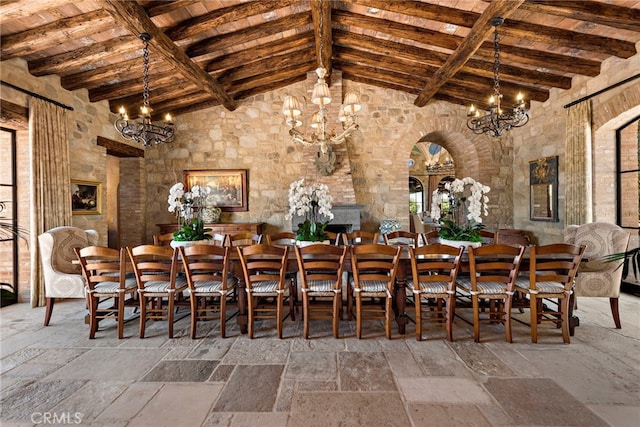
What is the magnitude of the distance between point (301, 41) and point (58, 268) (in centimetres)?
440

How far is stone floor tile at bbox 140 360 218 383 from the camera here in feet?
6.45

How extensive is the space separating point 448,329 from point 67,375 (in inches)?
116

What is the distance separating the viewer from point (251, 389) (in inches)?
72.8

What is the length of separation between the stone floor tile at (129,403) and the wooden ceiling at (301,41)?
3.21m

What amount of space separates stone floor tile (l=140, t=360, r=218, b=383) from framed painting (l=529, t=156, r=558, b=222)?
216 inches

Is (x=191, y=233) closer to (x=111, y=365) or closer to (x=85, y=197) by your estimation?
(x=111, y=365)

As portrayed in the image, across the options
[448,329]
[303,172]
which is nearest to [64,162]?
[303,172]

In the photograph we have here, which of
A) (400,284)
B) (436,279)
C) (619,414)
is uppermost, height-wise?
(436,279)

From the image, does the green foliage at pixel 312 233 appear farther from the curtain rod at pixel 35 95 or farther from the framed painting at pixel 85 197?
the curtain rod at pixel 35 95

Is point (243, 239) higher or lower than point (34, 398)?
higher

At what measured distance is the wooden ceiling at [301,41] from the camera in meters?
2.93

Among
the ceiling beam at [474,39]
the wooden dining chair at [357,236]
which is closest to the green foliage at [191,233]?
the wooden dining chair at [357,236]

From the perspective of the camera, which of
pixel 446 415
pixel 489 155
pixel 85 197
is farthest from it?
pixel 489 155

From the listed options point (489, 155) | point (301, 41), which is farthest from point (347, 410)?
point (489, 155)
